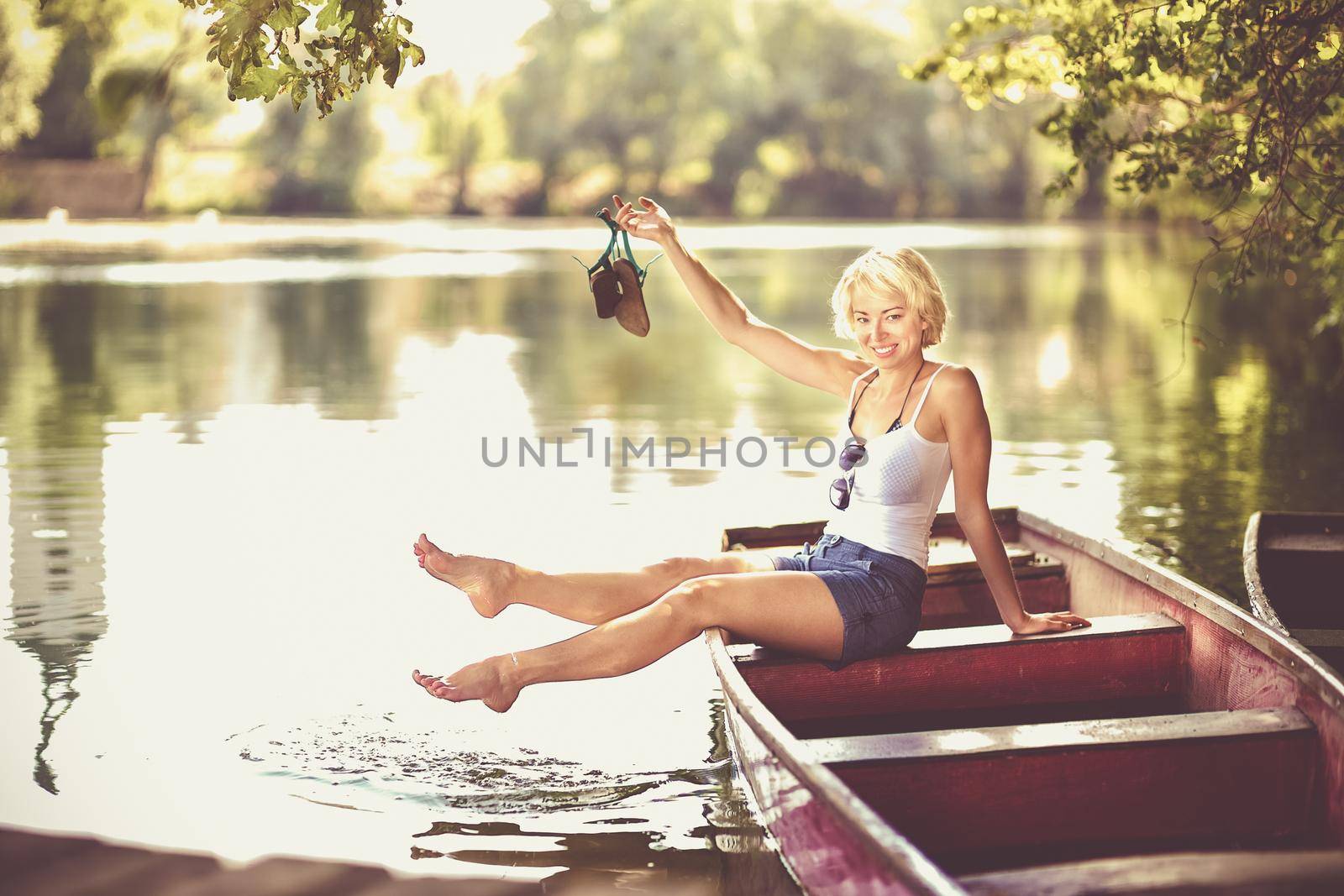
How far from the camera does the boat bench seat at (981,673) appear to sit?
4.54 m

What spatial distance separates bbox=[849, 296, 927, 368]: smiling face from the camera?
451 centimetres

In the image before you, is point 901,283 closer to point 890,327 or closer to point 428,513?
point 890,327

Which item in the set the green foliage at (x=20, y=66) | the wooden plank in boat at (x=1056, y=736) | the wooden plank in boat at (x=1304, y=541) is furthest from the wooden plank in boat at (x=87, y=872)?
the green foliage at (x=20, y=66)

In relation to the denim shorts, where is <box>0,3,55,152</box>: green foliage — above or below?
above

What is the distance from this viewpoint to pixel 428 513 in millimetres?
9016

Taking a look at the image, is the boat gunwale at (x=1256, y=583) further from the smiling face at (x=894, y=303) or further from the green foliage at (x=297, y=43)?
the green foliage at (x=297, y=43)

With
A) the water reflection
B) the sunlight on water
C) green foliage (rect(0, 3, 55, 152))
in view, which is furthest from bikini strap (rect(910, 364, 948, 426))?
green foliage (rect(0, 3, 55, 152))

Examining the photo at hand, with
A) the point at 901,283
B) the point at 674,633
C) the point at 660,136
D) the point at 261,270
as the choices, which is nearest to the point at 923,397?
the point at 901,283

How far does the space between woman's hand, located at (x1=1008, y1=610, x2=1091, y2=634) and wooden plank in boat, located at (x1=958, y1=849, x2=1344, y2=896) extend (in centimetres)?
152

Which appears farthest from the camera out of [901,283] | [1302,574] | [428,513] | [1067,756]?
[428,513]

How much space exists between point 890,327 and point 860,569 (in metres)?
0.69

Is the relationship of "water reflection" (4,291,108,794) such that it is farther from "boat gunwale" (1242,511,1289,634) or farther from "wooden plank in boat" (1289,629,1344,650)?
"wooden plank in boat" (1289,629,1344,650)

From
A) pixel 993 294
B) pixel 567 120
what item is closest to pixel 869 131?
pixel 567 120

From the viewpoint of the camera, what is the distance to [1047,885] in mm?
3096
